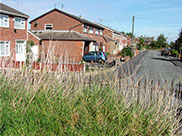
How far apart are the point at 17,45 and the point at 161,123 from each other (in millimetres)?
22793

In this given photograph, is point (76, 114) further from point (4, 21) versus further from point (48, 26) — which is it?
point (48, 26)

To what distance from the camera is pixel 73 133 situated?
4.38m

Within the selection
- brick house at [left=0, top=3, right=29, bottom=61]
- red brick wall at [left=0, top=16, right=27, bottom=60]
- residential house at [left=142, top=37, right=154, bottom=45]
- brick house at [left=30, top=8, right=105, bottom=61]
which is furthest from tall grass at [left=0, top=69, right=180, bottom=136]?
residential house at [left=142, top=37, right=154, bottom=45]

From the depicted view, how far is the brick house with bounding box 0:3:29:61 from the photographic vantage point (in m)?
21.7

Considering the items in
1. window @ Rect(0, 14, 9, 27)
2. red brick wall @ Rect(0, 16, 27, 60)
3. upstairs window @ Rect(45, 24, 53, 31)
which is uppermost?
upstairs window @ Rect(45, 24, 53, 31)

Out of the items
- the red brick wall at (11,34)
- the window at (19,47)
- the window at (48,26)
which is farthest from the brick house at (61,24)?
the red brick wall at (11,34)

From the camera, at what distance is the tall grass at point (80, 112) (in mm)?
4367

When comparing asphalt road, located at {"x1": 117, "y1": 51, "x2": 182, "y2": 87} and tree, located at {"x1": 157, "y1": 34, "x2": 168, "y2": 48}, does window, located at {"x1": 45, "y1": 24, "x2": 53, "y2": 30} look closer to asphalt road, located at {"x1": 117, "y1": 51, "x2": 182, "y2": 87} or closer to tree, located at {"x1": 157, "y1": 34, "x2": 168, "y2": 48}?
asphalt road, located at {"x1": 117, "y1": 51, "x2": 182, "y2": 87}

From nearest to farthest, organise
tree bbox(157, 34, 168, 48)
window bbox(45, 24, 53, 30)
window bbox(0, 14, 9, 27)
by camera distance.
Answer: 1. window bbox(0, 14, 9, 27)
2. window bbox(45, 24, 53, 30)
3. tree bbox(157, 34, 168, 48)

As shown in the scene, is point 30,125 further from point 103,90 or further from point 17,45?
point 17,45

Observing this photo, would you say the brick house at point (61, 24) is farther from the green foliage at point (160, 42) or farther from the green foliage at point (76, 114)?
the green foliage at point (160, 42)


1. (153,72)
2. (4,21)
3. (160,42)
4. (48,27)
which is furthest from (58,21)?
(160,42)

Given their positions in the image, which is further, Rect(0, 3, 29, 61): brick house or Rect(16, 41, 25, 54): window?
Rect(16, 41, 25, 54): window

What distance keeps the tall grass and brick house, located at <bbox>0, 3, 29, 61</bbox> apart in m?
15.7
